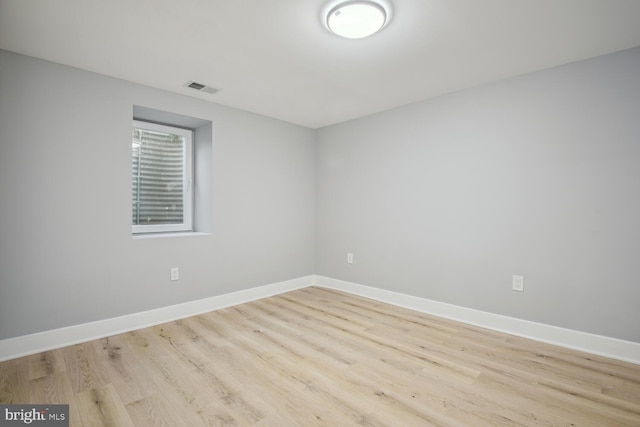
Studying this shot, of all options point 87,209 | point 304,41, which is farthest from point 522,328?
point 87,209

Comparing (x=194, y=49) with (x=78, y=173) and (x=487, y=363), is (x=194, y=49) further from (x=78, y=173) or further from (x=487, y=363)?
(x=487, y=363)

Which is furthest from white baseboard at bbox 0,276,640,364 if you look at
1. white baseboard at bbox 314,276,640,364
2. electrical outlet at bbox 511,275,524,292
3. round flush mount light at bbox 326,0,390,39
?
round flush mount light at bbox 326,0,390,39

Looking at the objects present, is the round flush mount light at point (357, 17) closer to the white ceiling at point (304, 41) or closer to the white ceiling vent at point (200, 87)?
the white ceiling at point (304, 41)

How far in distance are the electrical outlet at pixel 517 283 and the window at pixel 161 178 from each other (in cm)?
341

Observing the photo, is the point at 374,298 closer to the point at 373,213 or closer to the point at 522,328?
the point at 373,213

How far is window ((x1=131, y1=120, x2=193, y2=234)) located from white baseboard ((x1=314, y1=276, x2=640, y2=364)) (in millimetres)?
2445

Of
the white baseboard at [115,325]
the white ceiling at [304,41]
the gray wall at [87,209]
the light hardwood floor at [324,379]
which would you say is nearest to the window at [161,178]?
the gray wall at [87,209]

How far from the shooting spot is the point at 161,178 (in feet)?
11.5

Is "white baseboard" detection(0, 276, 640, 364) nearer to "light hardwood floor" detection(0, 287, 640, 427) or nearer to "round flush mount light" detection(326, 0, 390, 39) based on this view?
"light hardwood floor" detection(0, 287, 640, 427)

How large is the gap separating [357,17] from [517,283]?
252cm

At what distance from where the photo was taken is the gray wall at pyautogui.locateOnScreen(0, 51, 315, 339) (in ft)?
7.59

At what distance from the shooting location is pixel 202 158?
3.60m

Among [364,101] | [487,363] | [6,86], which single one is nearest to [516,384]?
[487,363]

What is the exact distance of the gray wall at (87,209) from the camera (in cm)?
231
